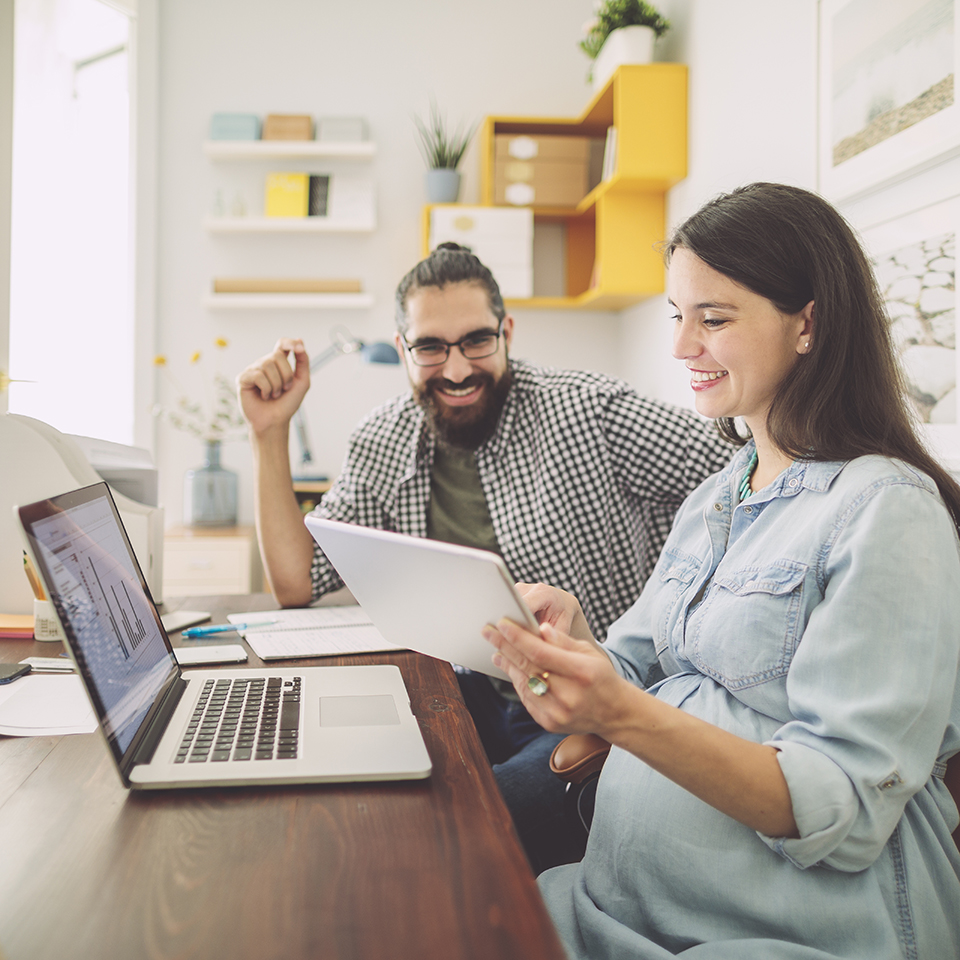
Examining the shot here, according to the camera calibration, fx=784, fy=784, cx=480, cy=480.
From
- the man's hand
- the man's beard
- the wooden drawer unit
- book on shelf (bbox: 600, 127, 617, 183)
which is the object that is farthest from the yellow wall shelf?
the wooden drawer unit

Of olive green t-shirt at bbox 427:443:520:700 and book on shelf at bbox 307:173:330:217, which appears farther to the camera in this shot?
book on shelf at bbox 307:173:330:217

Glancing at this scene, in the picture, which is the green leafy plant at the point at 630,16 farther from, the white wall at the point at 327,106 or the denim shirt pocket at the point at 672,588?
the denim shirt pocket at the point at 672,588

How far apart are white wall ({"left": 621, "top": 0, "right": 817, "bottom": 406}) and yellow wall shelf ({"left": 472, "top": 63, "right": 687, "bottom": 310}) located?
7cm

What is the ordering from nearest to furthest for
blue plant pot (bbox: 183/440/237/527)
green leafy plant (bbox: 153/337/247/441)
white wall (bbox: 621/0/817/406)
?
white wall (bbox: 621/0/817/406) → blue plant pot (bbox: 183/440/237/527) → green leafy plant (bbox: 153/337/247/441)

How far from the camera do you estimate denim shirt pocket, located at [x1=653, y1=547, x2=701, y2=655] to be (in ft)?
3.36

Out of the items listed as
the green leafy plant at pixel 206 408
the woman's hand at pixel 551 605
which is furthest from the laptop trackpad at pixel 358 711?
the green leafy plant at pixel 206 408

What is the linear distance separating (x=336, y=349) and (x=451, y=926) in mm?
2989

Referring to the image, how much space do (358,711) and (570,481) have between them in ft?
2.78

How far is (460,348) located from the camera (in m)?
1.66

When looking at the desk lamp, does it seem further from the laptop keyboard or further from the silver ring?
the silver ring

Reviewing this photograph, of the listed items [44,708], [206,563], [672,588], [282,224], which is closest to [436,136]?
[282,224]

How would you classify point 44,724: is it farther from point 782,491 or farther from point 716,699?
point 782,491

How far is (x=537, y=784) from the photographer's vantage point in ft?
3.90

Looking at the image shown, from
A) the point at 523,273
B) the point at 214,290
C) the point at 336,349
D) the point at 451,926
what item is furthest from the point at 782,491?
the point at 214,290
